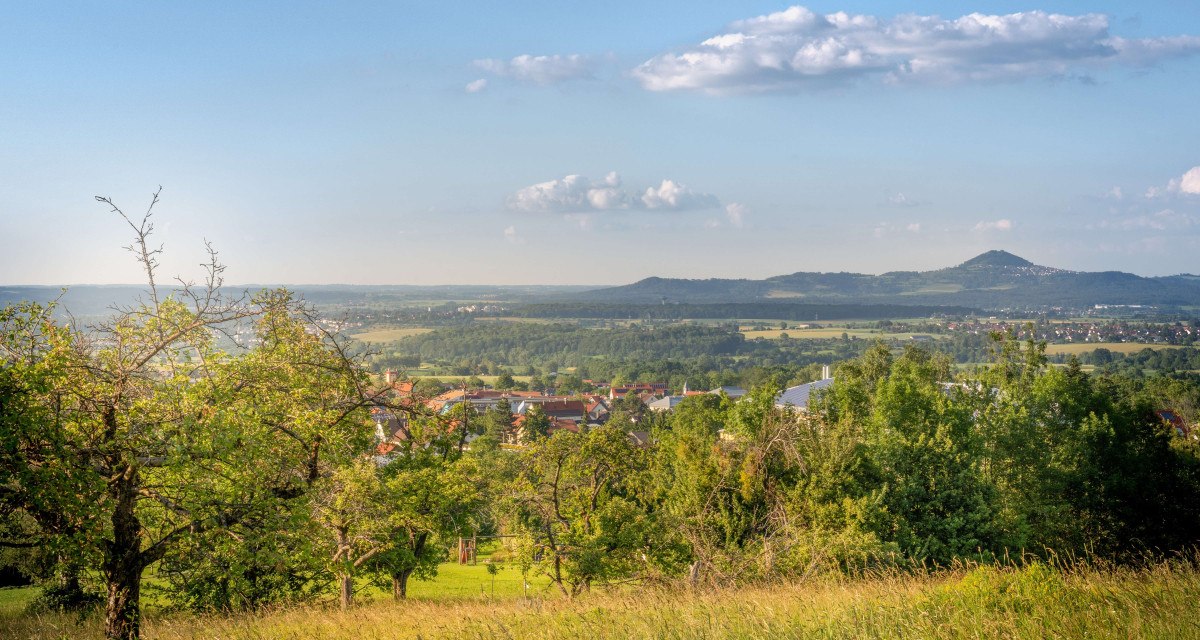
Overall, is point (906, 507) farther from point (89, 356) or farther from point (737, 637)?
point (89, 356)

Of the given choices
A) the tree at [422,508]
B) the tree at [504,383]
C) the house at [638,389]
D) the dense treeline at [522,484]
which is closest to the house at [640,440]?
the dense treeline at [522,484]

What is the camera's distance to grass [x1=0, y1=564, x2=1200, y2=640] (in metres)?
5.50

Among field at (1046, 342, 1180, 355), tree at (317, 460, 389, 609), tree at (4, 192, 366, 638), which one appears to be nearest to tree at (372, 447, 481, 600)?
tree at (317, 460, 389, 609)

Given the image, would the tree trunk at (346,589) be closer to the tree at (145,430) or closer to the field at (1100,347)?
the tree at (145,430)

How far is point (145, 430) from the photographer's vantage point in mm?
7512

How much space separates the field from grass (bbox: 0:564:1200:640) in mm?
150152

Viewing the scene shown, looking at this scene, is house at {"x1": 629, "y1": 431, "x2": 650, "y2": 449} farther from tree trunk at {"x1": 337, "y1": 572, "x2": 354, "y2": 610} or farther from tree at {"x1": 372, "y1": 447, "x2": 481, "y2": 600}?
tree trunk at {"x1": 337, "y1": 572, "x2": 354, "y2": 610}

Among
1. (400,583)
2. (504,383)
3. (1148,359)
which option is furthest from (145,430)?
(1148,359)

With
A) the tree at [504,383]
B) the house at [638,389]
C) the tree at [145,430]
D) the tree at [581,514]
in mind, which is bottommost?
the house at [638,389]

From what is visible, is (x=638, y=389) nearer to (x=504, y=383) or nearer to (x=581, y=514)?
(x=504, y=383)

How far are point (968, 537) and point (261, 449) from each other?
16797mm

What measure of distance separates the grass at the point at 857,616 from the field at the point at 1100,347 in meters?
150

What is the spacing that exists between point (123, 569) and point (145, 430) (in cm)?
129

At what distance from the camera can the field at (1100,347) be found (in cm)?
14465
